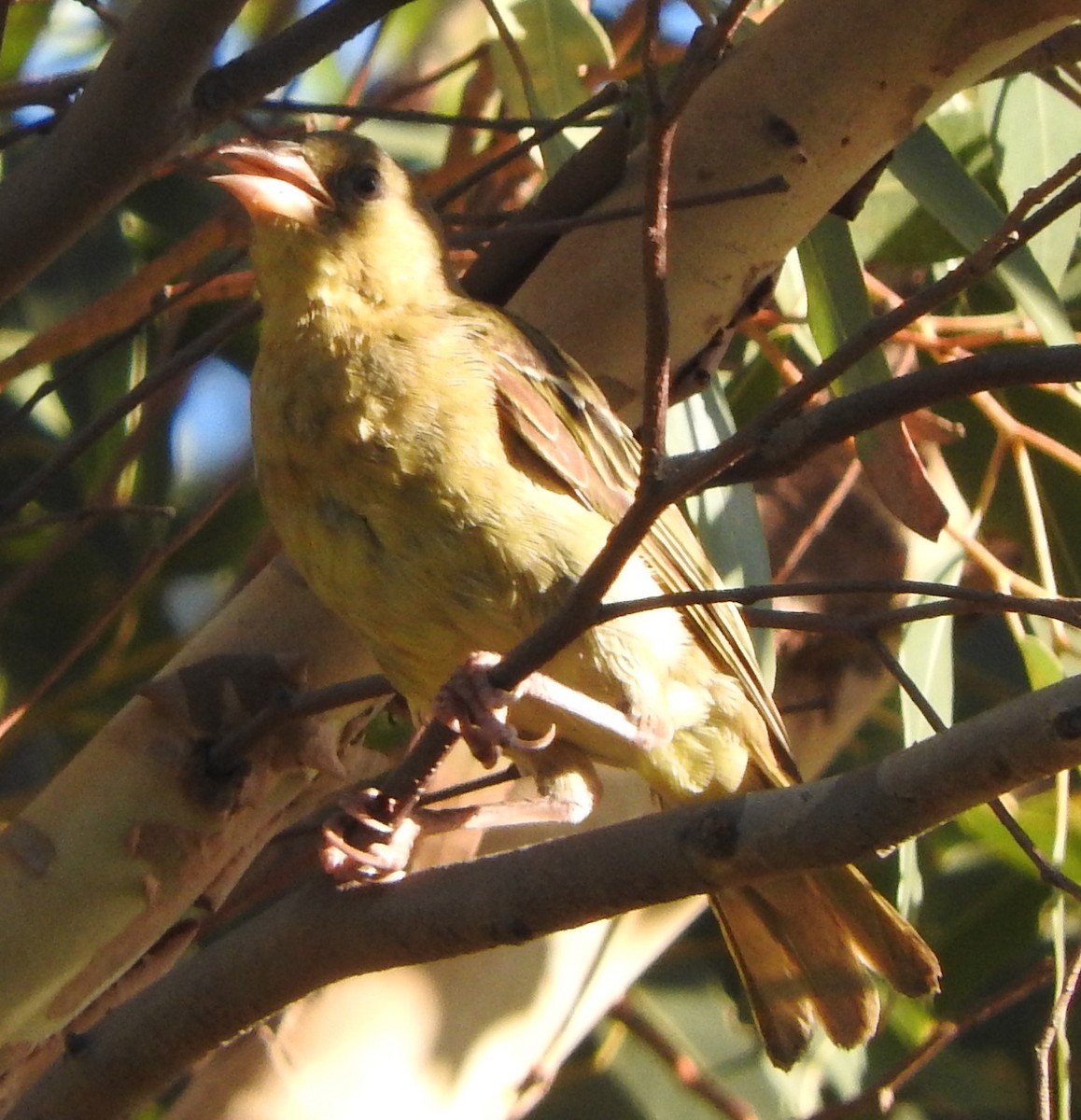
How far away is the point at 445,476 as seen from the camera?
2.24 m

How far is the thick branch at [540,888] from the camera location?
4.55 ft

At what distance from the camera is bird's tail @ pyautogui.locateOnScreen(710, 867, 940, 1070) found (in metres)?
2.46

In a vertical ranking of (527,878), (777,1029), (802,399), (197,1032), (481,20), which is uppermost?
(481,20)

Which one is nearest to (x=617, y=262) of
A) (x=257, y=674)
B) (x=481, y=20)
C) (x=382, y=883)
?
(x=257, y=674)

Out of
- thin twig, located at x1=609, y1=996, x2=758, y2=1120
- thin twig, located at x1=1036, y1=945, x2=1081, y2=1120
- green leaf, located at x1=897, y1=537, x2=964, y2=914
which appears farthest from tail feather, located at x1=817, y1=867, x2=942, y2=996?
thin twig, located at x1=609, y1=996, x2=758, y2=1120

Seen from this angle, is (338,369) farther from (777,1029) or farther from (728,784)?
(777,1029)

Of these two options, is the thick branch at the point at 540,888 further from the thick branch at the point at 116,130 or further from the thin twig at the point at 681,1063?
the thin twig at the point at 681,1063

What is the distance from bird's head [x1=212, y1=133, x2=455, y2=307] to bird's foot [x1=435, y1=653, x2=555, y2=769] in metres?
0.68

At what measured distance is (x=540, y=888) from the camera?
1.62m

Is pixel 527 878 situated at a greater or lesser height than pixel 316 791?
greater

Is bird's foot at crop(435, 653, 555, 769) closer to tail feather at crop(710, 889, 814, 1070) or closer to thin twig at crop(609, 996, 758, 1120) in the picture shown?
tail feather at crop(710, 889, 814, 1070)

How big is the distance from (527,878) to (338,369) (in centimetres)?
98

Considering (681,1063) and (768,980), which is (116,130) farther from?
Result: (681,1063)

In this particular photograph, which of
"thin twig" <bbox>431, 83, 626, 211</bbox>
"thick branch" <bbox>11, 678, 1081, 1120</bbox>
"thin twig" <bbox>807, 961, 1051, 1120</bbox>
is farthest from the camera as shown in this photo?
"thin twig" <bbox>807, 961, 1051, 1120</bbox>
